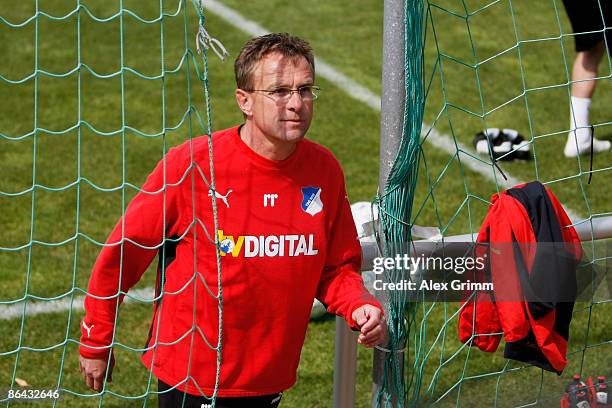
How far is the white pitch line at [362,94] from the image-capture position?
6.42 metres

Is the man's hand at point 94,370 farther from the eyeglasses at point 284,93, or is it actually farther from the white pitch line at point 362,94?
the white pitch line at point 362,94

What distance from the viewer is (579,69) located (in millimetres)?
6637

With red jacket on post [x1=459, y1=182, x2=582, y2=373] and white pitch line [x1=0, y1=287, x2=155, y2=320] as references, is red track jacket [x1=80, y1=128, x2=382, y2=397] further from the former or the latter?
white pitch line [x1=0, y1=287, x2=155, y2=320]

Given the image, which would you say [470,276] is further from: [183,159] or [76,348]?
[76,348]

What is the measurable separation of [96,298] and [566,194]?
3.88 m

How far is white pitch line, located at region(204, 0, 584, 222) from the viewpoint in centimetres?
642

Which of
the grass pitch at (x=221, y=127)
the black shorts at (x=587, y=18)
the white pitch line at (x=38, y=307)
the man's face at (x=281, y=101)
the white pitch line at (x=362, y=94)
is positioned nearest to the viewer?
the man's face at (x=281, y=101)

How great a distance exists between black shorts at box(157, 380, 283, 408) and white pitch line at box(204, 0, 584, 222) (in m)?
2.37

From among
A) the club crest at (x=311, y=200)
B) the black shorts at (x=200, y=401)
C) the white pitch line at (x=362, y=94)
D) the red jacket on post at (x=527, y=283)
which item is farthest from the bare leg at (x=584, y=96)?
the black shorts at (x=200, y=401)

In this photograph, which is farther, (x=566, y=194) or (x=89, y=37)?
(x=89, y=37)

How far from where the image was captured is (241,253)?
3.01 metres

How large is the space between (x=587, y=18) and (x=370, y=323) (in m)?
4.06

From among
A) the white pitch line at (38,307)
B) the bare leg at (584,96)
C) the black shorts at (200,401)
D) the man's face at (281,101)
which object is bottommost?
the black shorts at (200,401)

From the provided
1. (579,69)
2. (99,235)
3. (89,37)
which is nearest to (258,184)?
(99,235)
